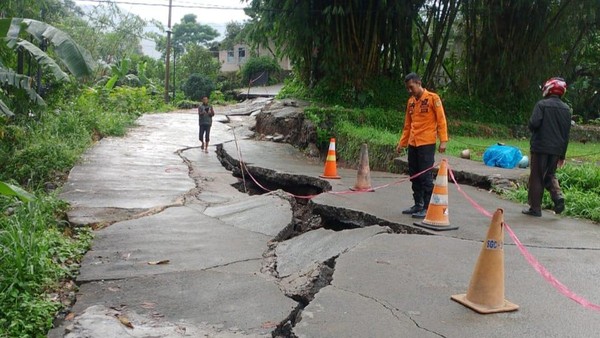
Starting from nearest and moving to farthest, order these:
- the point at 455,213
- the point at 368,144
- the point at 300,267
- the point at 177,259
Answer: the point at 300,267, the point at 177,259, the point at 455,213, the point at 368,144

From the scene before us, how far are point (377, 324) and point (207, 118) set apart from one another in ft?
35.6

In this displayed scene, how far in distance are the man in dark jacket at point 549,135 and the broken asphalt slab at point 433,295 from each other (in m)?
1.54

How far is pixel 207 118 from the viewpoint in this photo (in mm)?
13883

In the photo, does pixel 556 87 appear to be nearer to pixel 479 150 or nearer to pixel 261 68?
pixel 479 150

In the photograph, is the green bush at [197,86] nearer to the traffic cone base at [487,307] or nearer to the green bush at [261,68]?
the green bush at [261,68]

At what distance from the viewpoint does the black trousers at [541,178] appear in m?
6.72

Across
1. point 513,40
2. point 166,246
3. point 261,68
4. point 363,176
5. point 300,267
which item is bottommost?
point 166,246

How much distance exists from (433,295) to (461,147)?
8.86 meters

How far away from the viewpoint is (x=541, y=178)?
6762 millimetres

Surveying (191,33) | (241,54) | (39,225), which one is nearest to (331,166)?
(39,225)

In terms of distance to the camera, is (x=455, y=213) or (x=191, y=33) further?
(x=191, y=33)

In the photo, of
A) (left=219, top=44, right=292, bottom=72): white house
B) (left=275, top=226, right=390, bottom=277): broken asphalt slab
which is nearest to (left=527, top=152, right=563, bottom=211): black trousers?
(left=275, top=226, right=390, bottom=277): broken asphalt slab

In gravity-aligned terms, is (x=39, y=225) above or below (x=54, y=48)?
below

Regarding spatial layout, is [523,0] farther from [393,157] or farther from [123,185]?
[123,185]
